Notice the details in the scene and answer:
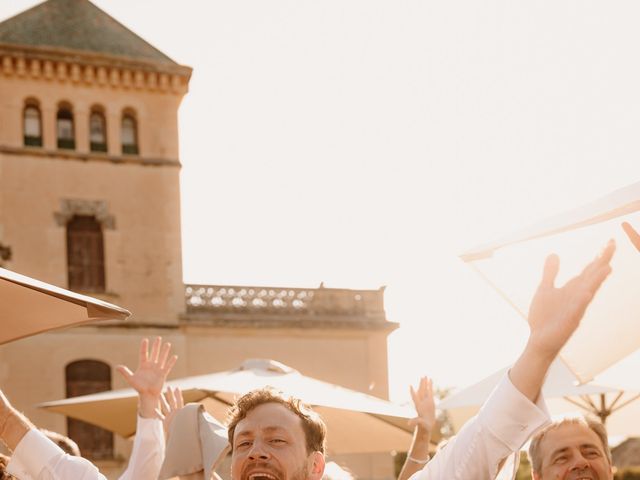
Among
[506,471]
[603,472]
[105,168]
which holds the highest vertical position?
[105,168]

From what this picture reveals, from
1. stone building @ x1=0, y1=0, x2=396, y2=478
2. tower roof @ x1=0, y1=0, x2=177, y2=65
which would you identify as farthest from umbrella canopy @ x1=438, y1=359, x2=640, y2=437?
tower roof @ x1=0, y1=0, x2=177, y2=65

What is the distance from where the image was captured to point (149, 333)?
85.0 ft

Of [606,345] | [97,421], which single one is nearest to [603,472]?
[606,345]

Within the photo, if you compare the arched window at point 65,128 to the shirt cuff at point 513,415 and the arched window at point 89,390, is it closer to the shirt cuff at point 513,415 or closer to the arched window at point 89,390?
the arched window at point 89,390

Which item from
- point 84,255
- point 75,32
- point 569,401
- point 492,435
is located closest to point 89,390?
point 84,255

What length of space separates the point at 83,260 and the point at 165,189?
2.69 m

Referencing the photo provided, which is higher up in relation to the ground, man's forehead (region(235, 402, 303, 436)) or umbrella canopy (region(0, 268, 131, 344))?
umbrella canopy (region(0, 268, 131, 344))

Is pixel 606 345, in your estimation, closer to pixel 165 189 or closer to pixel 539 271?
pixel 539 271

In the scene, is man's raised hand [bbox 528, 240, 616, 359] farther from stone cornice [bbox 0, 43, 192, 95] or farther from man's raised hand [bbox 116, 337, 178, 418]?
stone cornice [bbox 0, 43, 192, 95]

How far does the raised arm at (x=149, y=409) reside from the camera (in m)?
4.34

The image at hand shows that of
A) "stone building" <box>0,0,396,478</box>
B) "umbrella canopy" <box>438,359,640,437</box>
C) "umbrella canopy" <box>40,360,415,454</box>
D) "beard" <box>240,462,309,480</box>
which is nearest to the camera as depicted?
"beard" <box>240,462,309,480</box>

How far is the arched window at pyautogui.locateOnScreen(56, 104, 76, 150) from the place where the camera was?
86.0 feet

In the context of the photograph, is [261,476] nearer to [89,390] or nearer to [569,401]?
[569,401]

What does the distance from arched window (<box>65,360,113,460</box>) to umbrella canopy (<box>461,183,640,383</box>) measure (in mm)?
21212
